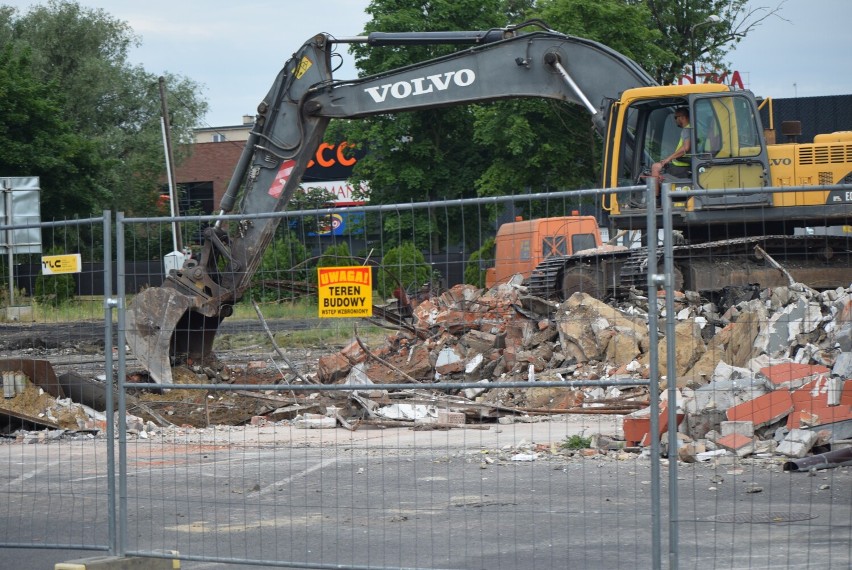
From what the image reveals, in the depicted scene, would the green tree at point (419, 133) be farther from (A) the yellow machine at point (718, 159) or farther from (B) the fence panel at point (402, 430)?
(A) the yellow machine at point (718, 159)

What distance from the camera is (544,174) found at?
39188 millimetres

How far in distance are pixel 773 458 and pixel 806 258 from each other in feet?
22.1

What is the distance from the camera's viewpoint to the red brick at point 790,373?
33.4ft

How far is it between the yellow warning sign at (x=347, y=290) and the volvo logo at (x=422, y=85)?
32.9 ft

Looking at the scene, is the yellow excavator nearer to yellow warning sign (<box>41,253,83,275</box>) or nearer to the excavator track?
the excavator track

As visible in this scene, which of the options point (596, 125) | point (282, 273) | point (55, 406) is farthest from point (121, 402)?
point (596, 125)

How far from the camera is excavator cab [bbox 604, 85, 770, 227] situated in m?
14.6

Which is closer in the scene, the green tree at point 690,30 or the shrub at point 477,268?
the shrub at point 477,268

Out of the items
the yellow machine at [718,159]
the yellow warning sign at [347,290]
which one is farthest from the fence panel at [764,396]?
the yellow warning sign at [347,290]

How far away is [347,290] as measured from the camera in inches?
239

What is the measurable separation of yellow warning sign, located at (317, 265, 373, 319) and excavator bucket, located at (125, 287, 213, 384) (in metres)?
5.40

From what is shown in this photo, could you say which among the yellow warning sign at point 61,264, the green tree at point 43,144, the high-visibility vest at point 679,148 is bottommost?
the yellow warning sign at point 61,264

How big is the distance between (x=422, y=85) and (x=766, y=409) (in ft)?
25.3

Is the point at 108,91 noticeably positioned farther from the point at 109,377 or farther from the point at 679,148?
the point at 109,377
